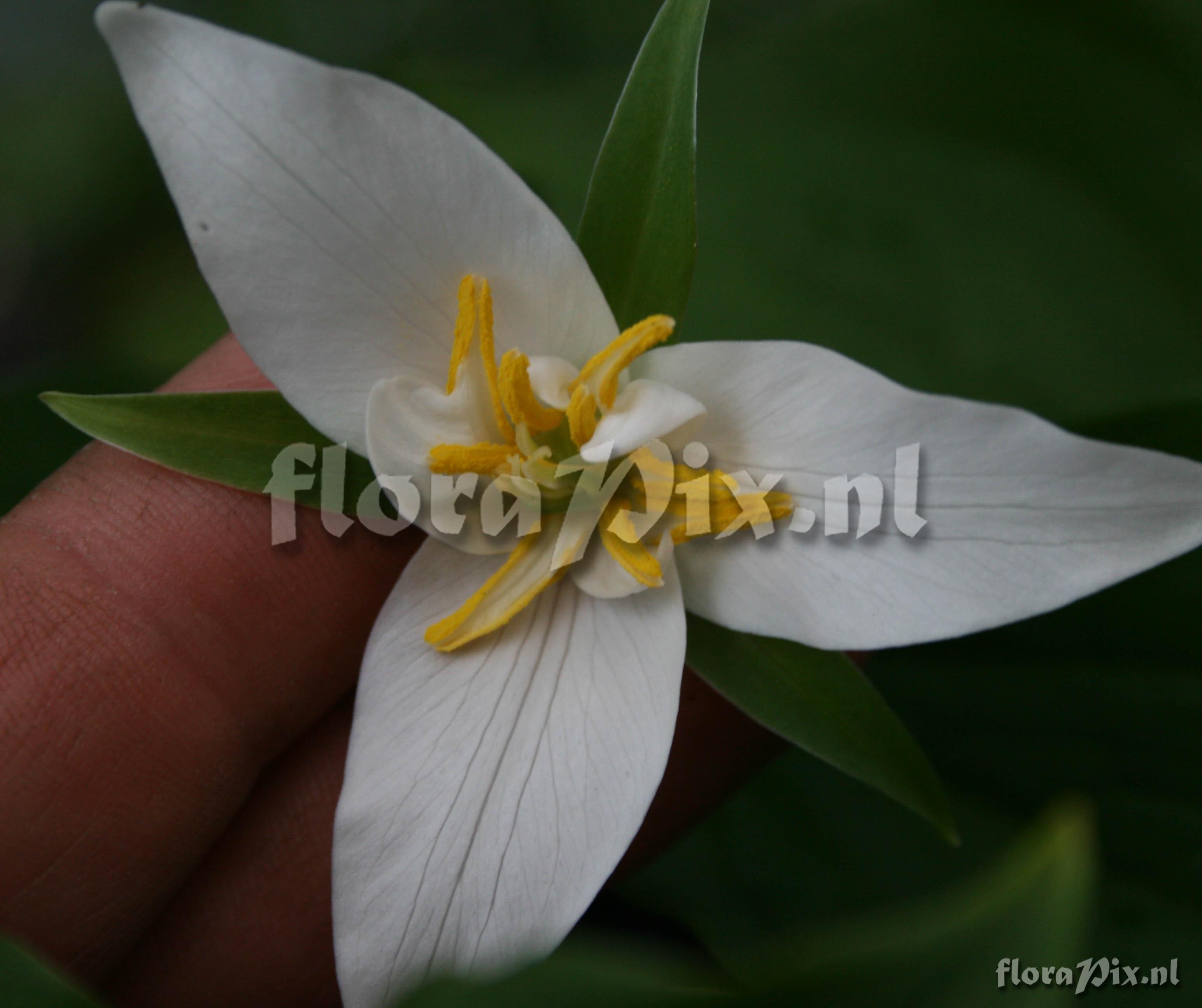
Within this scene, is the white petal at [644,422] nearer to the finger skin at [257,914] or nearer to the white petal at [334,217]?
the white petal at [334,217]

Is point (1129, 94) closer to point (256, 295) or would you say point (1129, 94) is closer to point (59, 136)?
point (256, 295)

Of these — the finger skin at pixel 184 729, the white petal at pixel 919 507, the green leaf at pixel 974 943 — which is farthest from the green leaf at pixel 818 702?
the green leaf at pixel 974 943

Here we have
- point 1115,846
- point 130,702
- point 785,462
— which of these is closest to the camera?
point 785,462

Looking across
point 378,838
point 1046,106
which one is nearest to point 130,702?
point 378,838

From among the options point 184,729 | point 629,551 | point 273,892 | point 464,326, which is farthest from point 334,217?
point 273,892

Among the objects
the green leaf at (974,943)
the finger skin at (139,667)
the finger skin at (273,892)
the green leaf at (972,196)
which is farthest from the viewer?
the green leaf at (972,196)

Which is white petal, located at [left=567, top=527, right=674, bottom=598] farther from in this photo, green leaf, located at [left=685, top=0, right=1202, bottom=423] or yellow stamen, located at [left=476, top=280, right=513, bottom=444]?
green leaf, located at [left=685, top=0, right=1202, bottom=423]
